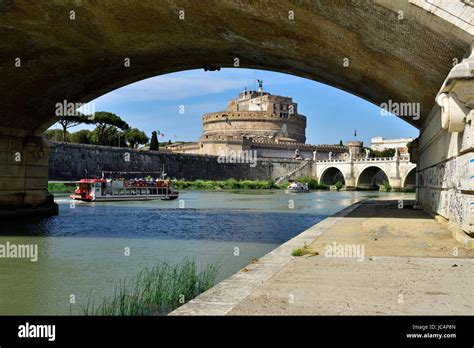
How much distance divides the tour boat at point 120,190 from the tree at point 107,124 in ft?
132

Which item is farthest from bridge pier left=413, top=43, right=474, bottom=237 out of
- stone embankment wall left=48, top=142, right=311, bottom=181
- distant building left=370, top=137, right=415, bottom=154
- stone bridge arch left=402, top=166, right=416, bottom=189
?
distant building left=370, top=137, right=415, bottom=154

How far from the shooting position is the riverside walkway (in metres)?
4.64

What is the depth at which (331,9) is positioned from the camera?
9.93 meters

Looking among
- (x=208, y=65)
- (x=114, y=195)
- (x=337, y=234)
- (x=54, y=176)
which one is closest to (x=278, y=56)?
(x=208, y=65)

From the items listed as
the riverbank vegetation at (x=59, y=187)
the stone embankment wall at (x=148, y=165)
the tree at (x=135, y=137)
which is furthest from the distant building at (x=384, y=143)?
the riverbank vegetation at (x=59, y=187)

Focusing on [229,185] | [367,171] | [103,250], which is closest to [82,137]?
[229,185]

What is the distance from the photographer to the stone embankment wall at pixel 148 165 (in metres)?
58.3

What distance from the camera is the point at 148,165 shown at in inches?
2830

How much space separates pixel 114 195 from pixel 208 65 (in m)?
25.2

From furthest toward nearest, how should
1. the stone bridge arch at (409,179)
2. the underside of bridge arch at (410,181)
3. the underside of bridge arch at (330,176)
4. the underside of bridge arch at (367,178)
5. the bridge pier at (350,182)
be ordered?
the underside of bridge arch at (330,176)
the underside of bridge arch at (367,178)
the bridge pier at (350,182)
the underside of bridge arch at (410,181)
the stone bridge arch at (409,179)

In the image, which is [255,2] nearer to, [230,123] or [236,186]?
[236,186]

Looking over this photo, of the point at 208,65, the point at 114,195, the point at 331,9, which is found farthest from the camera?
the point at 114,195

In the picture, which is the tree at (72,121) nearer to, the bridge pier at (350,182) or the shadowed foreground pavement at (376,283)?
the bridge pier at (350,182)

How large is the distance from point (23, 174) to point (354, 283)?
61.3 feet
